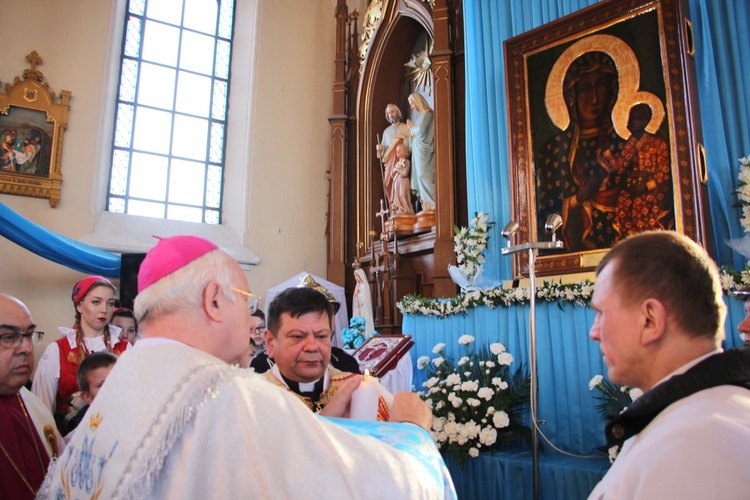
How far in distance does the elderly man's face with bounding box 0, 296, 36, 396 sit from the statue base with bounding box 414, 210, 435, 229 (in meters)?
6.84

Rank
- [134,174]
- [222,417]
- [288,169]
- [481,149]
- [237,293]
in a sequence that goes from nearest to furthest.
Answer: [222,417], [237,293], [481,149], [134,174], [288,169]

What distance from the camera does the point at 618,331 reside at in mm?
1289

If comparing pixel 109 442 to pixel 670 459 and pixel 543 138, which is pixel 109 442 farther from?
pixel 543 138

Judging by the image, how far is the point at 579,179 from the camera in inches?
237

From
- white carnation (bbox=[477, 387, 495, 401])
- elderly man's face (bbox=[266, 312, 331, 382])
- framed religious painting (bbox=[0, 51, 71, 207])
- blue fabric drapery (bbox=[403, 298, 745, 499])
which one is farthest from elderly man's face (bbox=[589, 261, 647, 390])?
framed religious painting (bbox=[0, 51, 71, 207])

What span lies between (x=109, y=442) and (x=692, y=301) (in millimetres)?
1291

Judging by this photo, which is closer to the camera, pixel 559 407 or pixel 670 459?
pixel 670 459

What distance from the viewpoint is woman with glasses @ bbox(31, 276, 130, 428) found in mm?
3607

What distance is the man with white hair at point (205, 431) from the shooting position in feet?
3.83

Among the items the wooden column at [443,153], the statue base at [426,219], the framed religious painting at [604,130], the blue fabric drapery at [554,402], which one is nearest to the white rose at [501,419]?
the blue fabric drapery at [554,402]

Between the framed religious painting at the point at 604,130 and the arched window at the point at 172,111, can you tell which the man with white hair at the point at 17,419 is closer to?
the framed religious painting at the point at 604,130

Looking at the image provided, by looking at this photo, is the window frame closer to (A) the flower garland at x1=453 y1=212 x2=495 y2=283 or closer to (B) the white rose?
(A) the flower garland at x1=453 y1=212 x2=495 y2=283

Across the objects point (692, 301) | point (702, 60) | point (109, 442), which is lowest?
point (109, 442)

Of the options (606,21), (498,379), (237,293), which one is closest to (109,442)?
(237,293)
